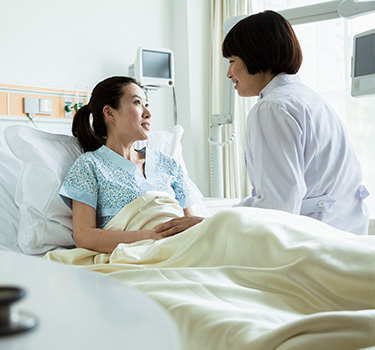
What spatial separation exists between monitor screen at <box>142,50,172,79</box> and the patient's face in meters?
1.28

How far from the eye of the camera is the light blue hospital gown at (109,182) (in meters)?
1.92

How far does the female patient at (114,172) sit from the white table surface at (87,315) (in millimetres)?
1354

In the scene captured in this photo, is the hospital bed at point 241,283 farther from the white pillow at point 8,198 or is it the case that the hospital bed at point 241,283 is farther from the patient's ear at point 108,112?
the patient's ear at point 108,112

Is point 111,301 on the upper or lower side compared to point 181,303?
upper

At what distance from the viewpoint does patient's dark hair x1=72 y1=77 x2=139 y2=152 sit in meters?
2.21

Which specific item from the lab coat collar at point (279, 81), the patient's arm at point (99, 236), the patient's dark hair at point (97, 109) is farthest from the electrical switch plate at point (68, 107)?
the lab coat collar at point (279, 81)

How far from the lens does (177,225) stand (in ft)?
5.84

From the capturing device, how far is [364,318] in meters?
0.75

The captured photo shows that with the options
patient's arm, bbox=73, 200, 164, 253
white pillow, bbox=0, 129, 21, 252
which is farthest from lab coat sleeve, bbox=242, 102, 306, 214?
white pillow, bbox=0, 129, 21, 252

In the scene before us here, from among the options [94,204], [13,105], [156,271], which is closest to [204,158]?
[13,105]

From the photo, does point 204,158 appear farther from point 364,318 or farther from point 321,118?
point 364,318

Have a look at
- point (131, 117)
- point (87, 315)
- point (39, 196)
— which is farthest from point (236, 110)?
point (87, 315)

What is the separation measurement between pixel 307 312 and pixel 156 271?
1.16ft

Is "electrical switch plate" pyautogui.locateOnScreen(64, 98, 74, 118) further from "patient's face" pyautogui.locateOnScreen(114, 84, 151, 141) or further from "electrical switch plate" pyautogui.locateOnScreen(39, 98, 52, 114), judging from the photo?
"patient's face" pyautogui.locateOnScreen(114, 84, 151, 141)
